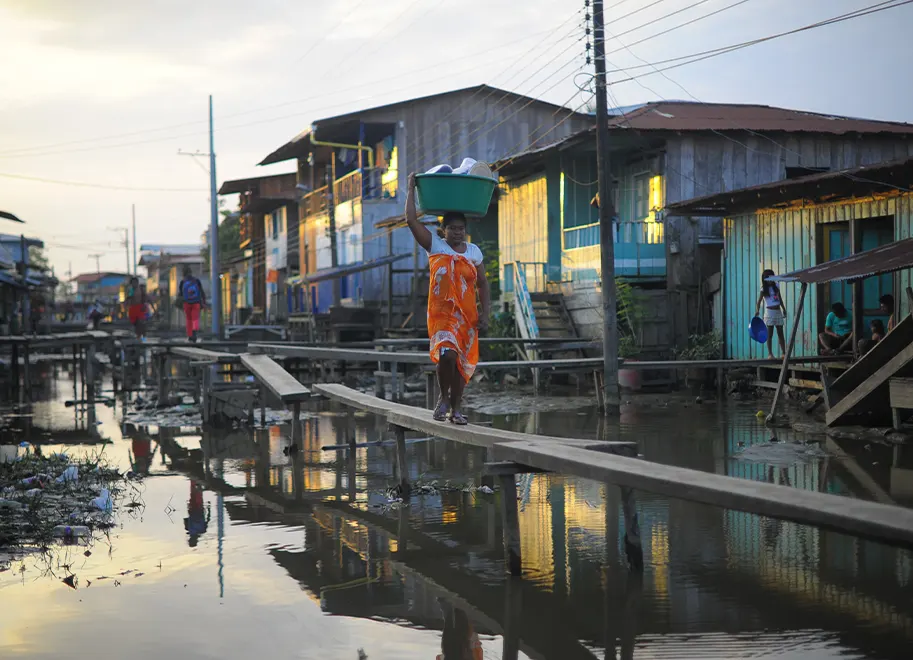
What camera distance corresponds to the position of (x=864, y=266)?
10969 mm

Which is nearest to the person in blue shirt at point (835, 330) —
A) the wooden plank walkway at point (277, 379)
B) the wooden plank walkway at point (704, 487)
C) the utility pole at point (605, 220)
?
the utility pole at point (605, 220)

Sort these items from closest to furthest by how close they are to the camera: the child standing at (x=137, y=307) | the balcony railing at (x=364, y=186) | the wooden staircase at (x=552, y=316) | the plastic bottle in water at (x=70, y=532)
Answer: the plastic bottle in water at (x=70, y=532)
the wooden staircase at (x=552, y=316)
the child standing at (x=137, y=307)
the balcony railing at (x=364, y=186)

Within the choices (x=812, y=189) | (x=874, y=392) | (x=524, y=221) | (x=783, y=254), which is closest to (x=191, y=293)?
(x=524, y=221)

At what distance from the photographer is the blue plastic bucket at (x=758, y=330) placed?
49.5ft

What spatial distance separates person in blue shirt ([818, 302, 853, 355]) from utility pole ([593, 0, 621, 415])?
3.31 meters

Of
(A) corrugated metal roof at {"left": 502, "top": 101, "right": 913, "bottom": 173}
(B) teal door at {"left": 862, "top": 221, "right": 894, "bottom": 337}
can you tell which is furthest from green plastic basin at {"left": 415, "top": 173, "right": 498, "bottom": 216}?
(A) corrugated metal roof at {"left": 502, "top": 101, "right": 913, "bottom": 173}

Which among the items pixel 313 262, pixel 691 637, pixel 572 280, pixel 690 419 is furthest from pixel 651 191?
pixel 313 262

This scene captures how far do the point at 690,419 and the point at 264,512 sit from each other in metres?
7.33

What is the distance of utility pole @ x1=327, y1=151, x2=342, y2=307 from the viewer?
30.4 metres

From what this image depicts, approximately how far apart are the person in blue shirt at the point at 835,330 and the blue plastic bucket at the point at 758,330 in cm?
85

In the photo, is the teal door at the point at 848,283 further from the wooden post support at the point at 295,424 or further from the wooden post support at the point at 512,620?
the wooden post support at the point at 512,620

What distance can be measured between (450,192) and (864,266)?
6281mm

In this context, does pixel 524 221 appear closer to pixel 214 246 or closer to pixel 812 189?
pixel 812 189

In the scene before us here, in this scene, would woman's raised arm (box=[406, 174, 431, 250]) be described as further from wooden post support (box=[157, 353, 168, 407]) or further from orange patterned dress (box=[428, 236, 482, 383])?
wooden post support (box=[157, 353, 168, 407])
